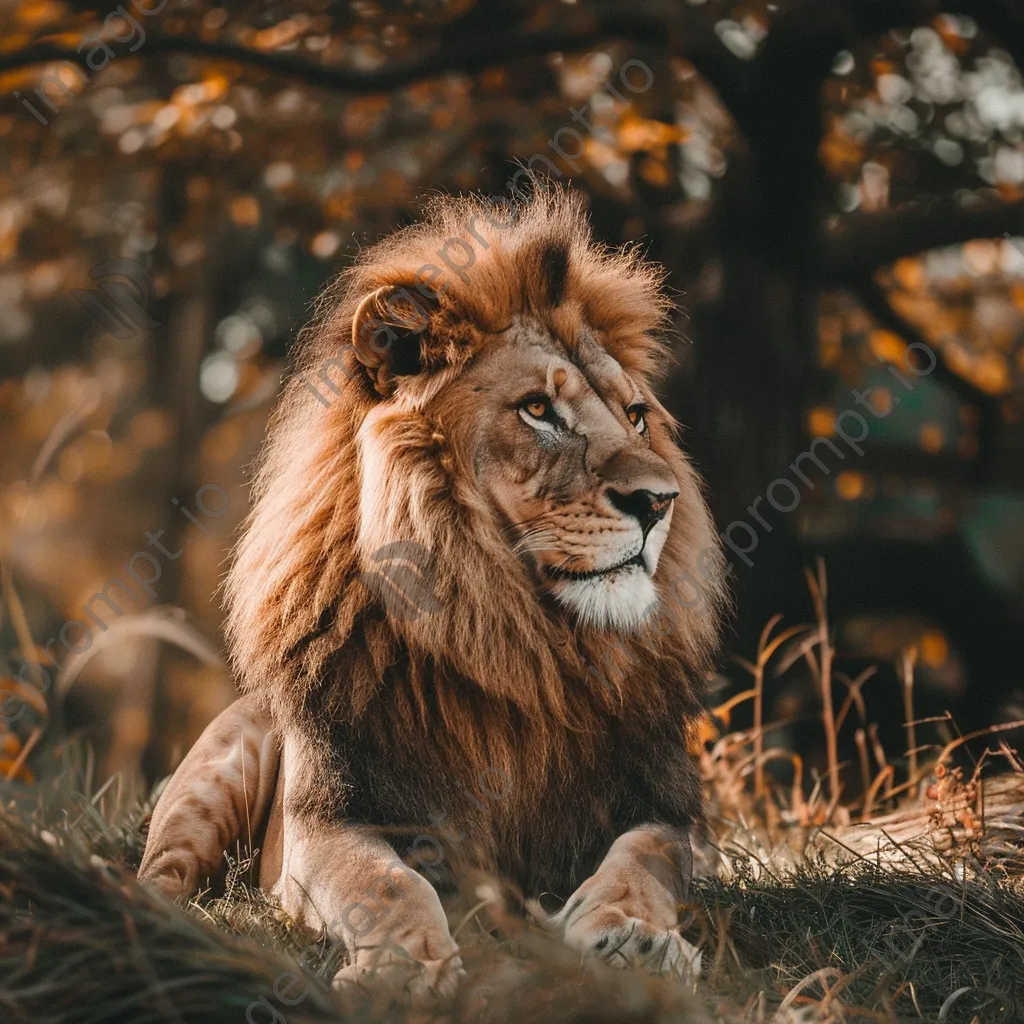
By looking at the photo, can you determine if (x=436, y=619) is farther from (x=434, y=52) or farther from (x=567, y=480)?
(x=434, y=52)

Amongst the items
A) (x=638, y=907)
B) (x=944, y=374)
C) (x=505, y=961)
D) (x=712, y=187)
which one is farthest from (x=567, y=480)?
(x=944, y=374)

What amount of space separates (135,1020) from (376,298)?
167 centimetres

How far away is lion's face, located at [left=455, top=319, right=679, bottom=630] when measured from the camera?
2.68 metres

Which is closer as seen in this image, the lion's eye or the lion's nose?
the lion's nose

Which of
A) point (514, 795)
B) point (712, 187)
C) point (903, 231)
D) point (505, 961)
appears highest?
point (505, 961)

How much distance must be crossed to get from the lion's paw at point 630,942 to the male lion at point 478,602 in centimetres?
14

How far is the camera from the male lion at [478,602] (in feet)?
8.80

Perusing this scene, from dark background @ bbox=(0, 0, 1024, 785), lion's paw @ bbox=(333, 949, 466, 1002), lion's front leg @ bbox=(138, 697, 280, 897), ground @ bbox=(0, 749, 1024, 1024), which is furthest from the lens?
dark background @ bbox=(0, 0, 1024, 785)

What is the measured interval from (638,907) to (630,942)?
127mm

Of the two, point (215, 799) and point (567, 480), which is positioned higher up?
point (567, 480)

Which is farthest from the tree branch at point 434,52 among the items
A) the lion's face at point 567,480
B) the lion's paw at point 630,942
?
the lion's paw at point 630,942

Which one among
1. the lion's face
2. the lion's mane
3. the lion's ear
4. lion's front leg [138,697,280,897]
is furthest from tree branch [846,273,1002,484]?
lion's front leg [138,697,280,897]

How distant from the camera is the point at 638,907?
2.39 metres

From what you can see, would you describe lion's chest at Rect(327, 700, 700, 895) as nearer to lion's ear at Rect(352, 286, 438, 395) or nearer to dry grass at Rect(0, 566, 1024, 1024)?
dry grass at Rect(0, 566, 1024, 1024)
